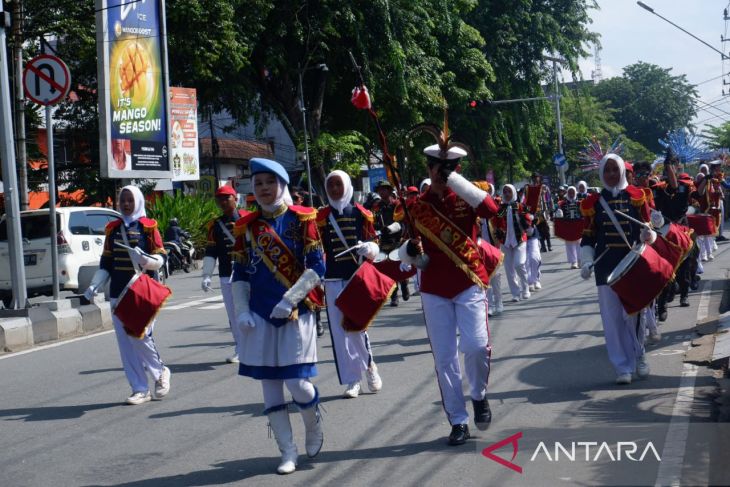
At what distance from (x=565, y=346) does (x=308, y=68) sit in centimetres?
2413

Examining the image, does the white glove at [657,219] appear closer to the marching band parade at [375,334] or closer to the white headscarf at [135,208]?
the marching band parade at [375,334]

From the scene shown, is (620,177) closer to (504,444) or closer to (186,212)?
(504,444)

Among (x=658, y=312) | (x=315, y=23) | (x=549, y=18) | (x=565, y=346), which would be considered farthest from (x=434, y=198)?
(x=549, y=18)

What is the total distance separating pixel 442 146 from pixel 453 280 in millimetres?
890

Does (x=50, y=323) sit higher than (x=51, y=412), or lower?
higher

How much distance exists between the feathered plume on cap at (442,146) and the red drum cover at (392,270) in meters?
1.76

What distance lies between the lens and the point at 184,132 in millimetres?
31453

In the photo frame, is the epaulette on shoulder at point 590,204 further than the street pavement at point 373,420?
Yes

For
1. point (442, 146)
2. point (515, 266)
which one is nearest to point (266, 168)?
point (442, 146)

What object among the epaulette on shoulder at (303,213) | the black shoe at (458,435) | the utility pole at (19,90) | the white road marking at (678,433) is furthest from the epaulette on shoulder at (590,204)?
the utility pole at (19,90)

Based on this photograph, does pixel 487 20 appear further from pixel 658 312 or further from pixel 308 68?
pixel 658 312

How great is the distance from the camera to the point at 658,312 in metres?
12.3

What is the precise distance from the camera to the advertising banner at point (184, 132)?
30.5 m

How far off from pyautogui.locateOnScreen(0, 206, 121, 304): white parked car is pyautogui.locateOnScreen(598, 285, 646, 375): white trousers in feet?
38.8
